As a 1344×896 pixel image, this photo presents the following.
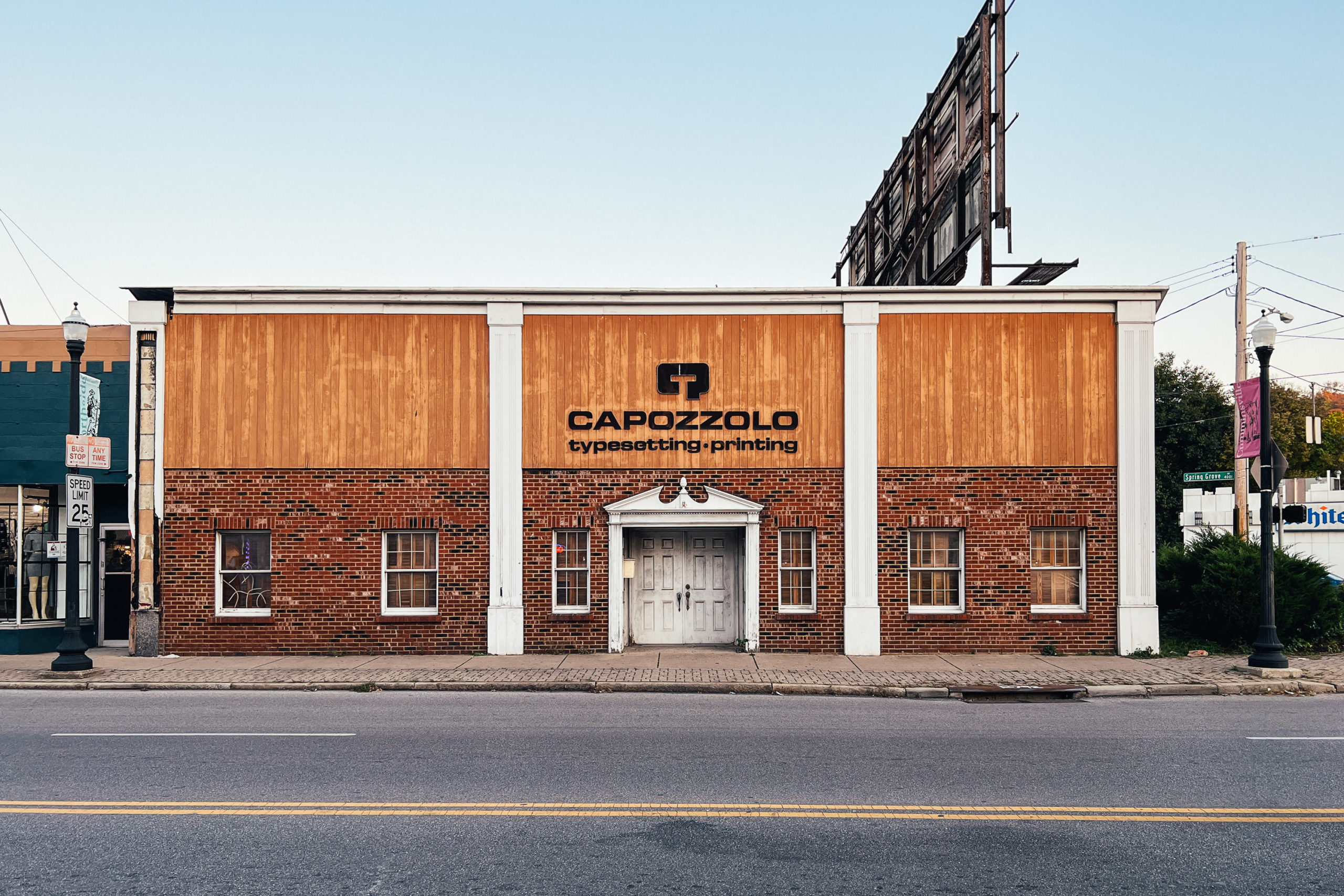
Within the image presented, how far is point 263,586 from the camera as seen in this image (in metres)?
15.9

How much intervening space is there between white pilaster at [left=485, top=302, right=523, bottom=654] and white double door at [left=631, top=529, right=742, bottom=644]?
2.07 metres

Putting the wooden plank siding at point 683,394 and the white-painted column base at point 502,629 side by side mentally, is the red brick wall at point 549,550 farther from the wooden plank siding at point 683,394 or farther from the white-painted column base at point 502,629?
the wooden plank siding at point 683,394

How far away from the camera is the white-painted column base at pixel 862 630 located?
15.5m

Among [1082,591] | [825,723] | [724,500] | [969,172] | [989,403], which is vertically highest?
[969,172]

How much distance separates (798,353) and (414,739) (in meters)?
9.33

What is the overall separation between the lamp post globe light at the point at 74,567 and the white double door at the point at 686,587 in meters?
8.54

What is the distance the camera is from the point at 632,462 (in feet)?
52.0

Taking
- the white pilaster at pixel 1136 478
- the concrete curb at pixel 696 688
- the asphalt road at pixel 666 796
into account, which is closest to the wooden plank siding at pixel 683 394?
the concrete curb at pixel 696 688

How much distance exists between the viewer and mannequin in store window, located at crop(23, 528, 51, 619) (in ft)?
52.7

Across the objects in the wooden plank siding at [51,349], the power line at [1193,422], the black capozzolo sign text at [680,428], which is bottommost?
the black capozzolo sign text at [680,428]

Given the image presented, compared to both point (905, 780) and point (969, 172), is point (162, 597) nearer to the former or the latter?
point (905, 780)

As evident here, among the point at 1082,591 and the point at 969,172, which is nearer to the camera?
the point at 1082,591

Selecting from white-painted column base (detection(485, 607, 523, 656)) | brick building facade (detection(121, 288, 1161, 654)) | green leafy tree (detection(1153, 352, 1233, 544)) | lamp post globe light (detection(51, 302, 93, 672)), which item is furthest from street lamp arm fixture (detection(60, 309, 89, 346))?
green leafy tree (detection(1153, 352, 1233, 544))

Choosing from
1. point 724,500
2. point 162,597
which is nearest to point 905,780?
point 724,500
